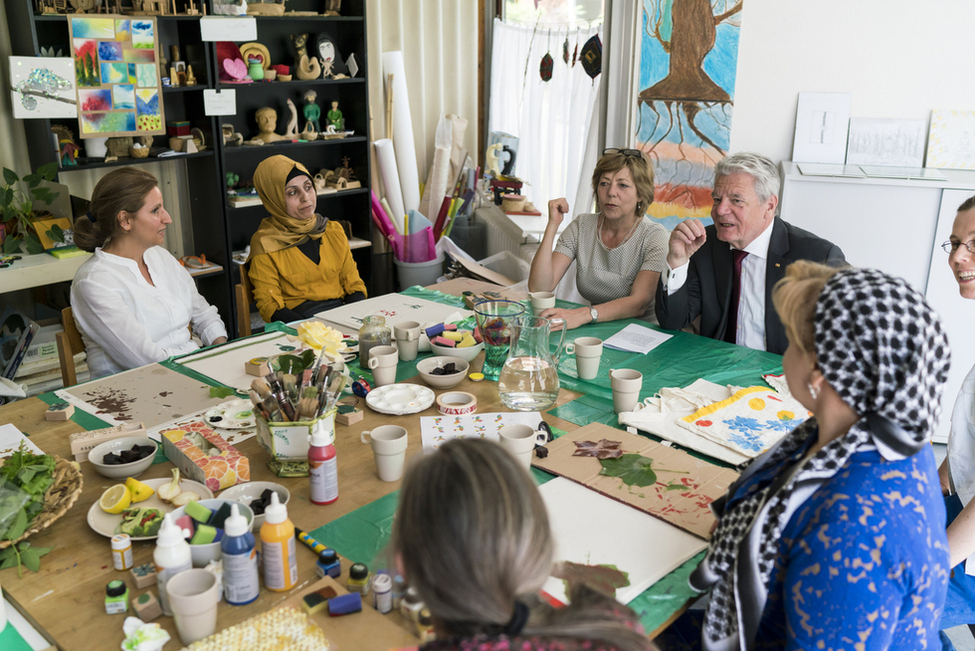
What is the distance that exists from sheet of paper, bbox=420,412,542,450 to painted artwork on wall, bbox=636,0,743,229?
8.48 ft

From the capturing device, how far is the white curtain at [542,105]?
477 cm

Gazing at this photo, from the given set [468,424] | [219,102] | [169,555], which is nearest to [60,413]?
[169,555]

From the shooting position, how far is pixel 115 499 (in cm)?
141

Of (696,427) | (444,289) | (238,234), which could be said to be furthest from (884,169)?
(238,234)

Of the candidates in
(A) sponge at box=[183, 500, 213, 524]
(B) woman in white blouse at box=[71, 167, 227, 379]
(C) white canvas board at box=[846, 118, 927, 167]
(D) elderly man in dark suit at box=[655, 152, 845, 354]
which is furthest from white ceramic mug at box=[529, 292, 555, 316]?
(C) white canvas board at box=[846, 118, 927, 167]

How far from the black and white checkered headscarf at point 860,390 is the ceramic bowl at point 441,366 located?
3.15ft

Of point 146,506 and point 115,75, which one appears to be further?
point 115,75

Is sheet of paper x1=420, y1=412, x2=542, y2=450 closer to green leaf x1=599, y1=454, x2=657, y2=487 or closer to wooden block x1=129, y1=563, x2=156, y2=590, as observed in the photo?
green leaf x1=599, y1=454, x2=657, y2=487

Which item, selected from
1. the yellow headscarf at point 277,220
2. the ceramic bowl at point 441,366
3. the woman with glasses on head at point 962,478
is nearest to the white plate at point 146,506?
the ceramic bowl at point 441,366

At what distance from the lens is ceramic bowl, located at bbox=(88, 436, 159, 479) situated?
152 centimetres

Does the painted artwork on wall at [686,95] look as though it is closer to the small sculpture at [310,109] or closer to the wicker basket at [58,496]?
the small sculpture at [310,109]

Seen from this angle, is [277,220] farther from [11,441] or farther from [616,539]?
[616,539]

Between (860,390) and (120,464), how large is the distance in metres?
1.37

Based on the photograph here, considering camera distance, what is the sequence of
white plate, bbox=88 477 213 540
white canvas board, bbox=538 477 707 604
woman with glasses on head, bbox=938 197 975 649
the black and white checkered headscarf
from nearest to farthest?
1. the black and white checkered headscarf
2. white canvas board, bbox=538 477 707 604
3. white plate, bbox=88 477 213 540
4. woman with glasses on head, bbox=938 197 975 649
